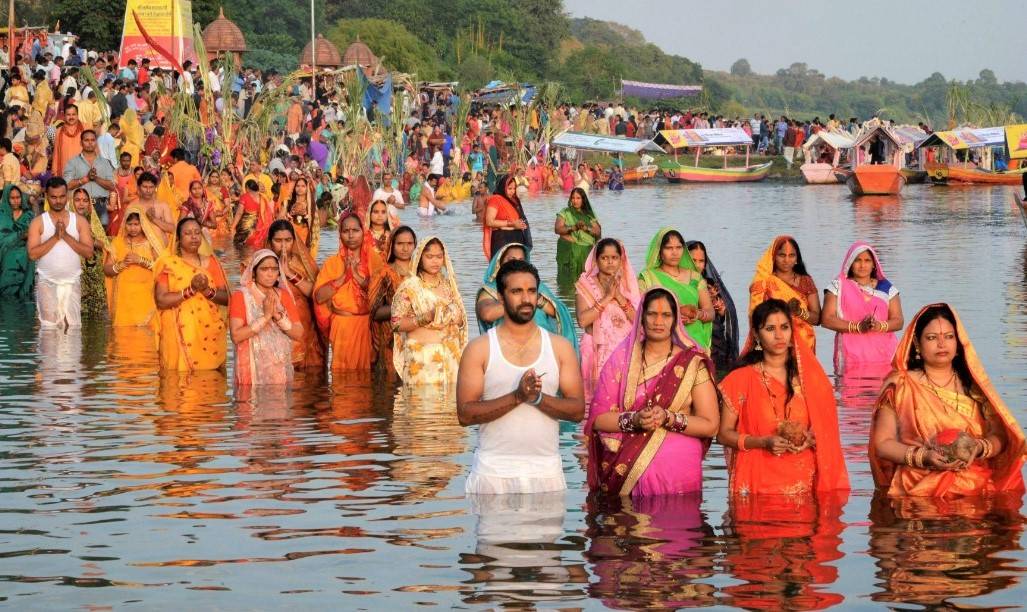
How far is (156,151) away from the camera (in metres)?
24.2

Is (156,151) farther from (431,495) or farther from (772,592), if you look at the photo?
(772,592)

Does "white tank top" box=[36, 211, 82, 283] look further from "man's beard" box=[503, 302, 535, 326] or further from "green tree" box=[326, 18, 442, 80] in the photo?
"green tree" box=[326, 18, 442, 80]

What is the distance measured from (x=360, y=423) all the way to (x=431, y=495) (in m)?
2.17

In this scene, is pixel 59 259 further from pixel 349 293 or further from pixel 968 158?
pixel 968 158

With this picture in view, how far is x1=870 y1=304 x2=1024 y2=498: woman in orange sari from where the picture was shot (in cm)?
700

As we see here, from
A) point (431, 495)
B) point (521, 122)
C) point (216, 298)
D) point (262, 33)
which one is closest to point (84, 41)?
point (521, 122)

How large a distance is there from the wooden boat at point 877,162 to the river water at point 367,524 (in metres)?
28.5

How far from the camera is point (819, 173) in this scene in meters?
46.7

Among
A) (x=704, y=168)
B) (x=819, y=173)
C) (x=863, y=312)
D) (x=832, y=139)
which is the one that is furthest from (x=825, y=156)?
(x=863, y=312)

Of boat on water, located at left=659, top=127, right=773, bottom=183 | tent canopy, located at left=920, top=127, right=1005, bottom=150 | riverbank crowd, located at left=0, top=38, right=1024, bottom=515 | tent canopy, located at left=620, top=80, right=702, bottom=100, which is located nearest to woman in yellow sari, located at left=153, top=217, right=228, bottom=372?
riverbank crowd, located at left=0, top=38, right=1024, bottom=515

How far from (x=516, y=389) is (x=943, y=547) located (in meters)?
1.76

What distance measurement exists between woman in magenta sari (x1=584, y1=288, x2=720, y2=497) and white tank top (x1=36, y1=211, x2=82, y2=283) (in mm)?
8254

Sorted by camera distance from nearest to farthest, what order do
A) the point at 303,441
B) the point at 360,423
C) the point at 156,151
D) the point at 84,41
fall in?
the point at 303,441
the point at 360,423
the point at 156,151
the point at 84,41

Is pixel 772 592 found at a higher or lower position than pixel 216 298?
lower
